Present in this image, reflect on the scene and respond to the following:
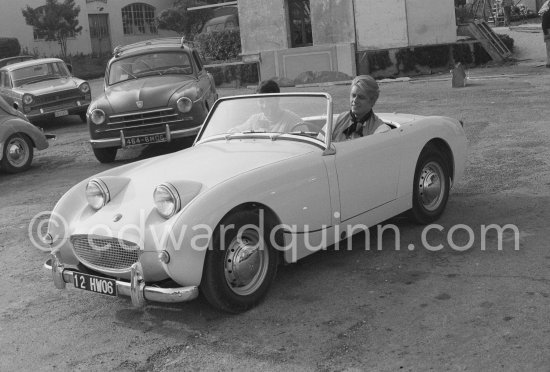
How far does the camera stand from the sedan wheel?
11.8m

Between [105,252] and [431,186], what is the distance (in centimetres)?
304

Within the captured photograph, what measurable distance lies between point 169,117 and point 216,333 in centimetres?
716

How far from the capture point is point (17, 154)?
12016mm

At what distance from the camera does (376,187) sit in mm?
6035

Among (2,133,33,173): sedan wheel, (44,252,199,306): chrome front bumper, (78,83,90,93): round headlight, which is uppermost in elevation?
(78,83,90,93): round headlight

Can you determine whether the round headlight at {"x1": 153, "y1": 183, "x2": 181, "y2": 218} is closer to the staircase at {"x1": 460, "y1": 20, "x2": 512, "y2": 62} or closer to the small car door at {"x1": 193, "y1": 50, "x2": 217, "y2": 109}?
the small car door at {"x1": 193, "y1": 50, "x2": 217, "y2": 109}

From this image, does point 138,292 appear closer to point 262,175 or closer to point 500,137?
point 262,175

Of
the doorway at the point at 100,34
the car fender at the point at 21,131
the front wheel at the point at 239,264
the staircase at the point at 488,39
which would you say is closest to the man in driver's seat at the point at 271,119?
the front wheel at the point at 239,264

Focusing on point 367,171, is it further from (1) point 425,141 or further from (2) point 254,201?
(2) point 254,201

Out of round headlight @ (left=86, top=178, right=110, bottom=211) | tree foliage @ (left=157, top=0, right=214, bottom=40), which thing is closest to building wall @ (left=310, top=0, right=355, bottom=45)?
tree foliage @ (left=157, top=0, right=214, bottom=40)

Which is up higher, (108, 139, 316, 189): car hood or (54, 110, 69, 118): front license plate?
(54, 110, 69, 118): front license plate

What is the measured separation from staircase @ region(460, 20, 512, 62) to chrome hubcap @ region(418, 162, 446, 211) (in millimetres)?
16048

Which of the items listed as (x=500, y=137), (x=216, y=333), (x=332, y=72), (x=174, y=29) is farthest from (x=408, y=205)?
(x=174, y=29)

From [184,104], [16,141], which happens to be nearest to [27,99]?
[16,141]
